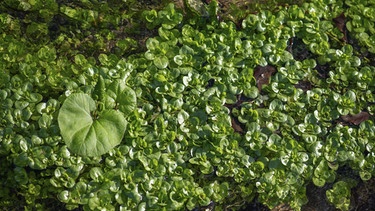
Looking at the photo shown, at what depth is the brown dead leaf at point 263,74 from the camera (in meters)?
3.23

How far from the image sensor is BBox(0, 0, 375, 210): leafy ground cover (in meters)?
2.86

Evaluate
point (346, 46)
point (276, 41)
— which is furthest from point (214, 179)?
point (346, 46)

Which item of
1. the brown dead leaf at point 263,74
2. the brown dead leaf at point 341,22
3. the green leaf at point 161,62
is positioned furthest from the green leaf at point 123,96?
the brown dead leaf at point 341,22

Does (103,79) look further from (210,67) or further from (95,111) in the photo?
(210,67)

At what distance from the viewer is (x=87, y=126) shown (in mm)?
2842

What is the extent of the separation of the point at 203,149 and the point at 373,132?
0.88 m

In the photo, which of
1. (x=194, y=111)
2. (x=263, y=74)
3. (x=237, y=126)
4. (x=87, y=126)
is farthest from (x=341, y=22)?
(x=87, y=126)

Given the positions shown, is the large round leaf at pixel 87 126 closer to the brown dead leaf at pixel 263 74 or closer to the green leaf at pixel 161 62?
the green leaf at pixel 161 62

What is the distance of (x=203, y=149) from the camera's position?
9.68 feet

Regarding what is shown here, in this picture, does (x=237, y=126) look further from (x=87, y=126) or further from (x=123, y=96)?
(x=87, y=126)

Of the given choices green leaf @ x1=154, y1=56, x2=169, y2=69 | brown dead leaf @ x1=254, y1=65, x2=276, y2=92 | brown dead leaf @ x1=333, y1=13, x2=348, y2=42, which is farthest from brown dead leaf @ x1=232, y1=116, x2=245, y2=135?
brown dead leaf @ x1=333, y1=13, x2=348, y2=42

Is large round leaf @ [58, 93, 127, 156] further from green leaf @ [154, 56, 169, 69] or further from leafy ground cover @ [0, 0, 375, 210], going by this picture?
green leaf @ [154, 56, 169, 69]

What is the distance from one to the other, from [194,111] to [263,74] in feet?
1.60

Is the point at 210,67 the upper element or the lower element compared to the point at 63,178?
upper
